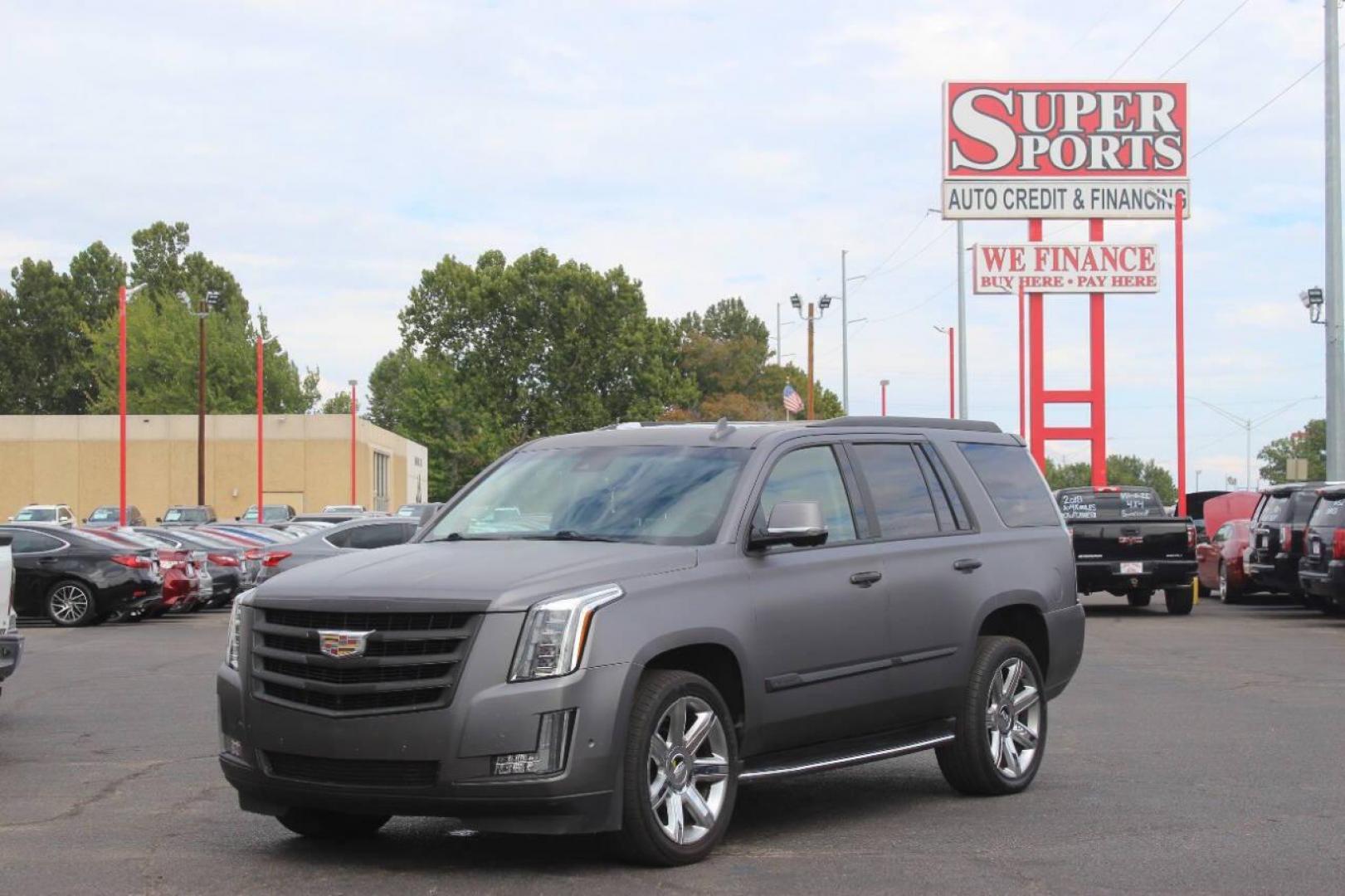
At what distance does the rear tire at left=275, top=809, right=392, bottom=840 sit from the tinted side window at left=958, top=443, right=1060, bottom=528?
378 centimetres

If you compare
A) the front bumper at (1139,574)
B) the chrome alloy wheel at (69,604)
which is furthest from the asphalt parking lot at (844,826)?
the front bumper at (1139,574)

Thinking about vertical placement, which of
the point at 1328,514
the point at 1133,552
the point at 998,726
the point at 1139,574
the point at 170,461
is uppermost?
the point at 170,461

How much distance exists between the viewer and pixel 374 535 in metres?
26.6

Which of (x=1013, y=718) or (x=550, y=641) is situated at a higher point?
(x=550, y=641)

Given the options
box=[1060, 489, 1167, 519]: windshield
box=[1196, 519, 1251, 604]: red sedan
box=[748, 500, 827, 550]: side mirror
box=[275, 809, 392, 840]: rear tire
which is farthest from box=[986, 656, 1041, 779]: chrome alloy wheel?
box=[1196, 519, 1251, 604]: red sedan

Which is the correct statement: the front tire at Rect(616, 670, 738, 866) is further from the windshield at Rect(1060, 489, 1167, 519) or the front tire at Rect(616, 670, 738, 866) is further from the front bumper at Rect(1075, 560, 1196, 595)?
the windshield at Rect(1060, 489, 1167, 519)

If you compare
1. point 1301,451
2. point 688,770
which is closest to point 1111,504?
point 688,770

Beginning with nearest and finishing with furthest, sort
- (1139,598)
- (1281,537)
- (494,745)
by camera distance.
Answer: (494,745) → (1281,537) → (1139,598)

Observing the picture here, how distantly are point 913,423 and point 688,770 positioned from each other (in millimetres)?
2872

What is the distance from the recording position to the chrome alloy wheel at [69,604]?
24656 millimetres

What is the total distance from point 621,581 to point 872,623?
1.73 meters

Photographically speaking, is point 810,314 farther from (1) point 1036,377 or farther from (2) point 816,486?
(2) point 816,486

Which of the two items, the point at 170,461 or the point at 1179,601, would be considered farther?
the point at 170,461

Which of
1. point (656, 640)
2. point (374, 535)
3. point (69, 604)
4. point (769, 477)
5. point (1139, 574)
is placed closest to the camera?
point (656, 640)
